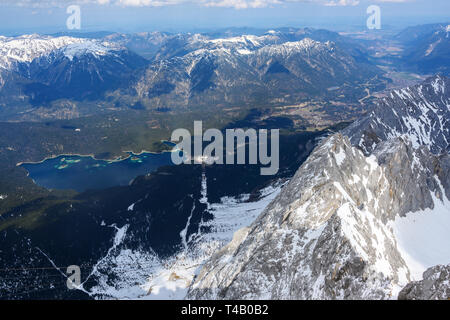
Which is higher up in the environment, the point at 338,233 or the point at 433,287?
the point at 433,287

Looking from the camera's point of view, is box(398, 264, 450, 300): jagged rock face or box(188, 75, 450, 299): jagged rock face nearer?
box(398, 264, 450, 300): jagged rock face

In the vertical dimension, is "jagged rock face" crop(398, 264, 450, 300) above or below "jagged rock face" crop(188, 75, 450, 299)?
above

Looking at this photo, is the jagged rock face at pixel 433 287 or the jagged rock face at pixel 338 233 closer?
the jagged rock face at pixel 433 287

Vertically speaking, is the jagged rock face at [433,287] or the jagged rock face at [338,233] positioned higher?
the jagged rock face at [433,287]

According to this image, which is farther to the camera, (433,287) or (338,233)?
(338,233)
